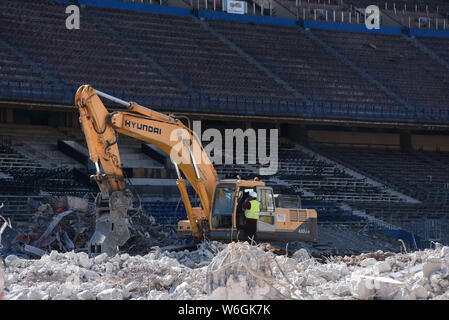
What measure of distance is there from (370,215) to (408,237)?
181 cm

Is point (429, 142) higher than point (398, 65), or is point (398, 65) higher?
point (398, 65)

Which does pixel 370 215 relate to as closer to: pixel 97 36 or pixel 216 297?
pixel 97 36

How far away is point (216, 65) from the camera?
30.1 metres

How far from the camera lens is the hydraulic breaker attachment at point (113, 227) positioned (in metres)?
14.4

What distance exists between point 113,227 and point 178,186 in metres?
1.97

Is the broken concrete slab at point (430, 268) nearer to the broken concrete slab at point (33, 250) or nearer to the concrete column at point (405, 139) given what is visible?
the broken concrete slab at point (33, 250)

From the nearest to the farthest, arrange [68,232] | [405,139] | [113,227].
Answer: [113,227]
[68,232]
[405,139]

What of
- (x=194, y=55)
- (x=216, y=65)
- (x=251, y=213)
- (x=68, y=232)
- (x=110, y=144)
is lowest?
(x=68, y=232)

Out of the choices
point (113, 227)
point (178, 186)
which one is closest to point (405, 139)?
point (178, 186)

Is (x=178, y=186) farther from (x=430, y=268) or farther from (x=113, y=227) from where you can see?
(x=430, y=268)

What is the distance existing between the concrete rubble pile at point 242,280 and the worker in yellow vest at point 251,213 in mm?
4640

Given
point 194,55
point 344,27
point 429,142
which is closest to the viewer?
point 194,55

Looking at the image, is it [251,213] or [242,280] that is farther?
[251,213]

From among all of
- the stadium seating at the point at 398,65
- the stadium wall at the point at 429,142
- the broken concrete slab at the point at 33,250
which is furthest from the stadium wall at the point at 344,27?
the broken concrete slab at the point at 33,250
